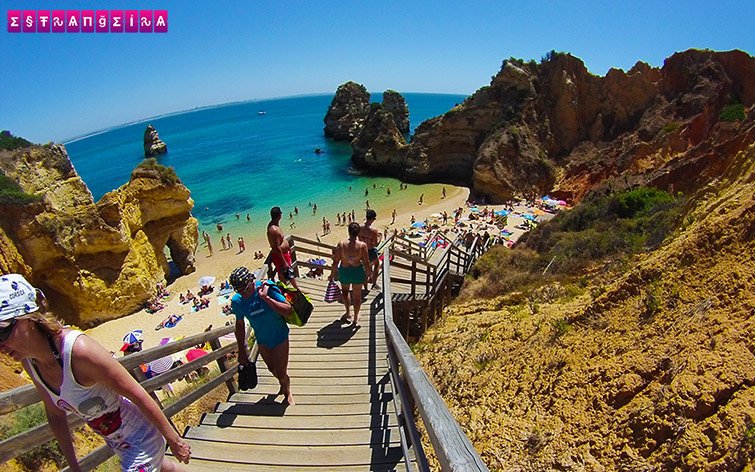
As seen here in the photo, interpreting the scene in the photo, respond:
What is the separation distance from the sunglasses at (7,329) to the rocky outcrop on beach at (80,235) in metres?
17.6

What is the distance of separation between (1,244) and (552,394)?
789 inches

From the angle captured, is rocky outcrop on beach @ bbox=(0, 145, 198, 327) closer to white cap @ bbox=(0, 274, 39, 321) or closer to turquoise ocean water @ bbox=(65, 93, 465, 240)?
turquoise ocean water @ bbox=(65, 93, 465, 240)

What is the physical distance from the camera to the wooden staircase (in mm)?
3295

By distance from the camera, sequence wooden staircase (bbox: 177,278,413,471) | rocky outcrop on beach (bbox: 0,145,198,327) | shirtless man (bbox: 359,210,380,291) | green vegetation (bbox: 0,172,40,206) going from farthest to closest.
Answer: rocky outcrop on beach (bbox: 0,145,198,327), green vegetation (bbox: 0,172,40,206), shirtless man (bbox: 359,210,380,291), wooden staircase (bbox: 177,278,413,471)

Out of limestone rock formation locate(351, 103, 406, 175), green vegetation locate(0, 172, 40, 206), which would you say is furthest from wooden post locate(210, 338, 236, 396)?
limestone rock formation locate(351, 103, 406, 175)

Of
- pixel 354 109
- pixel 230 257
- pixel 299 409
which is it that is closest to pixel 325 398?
pixel 299 409

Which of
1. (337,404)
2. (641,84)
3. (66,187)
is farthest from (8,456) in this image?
(641,84)

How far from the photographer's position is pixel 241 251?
25.7 m

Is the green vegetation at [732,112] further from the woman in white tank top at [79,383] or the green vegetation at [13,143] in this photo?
the green vegetation at [13,143]

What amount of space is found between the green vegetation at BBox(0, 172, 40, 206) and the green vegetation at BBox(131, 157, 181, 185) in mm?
4862

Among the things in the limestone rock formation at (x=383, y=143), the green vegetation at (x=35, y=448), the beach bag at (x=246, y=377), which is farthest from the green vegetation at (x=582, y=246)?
the limestone rock formation at (x=383, y=143)

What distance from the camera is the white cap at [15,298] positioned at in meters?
1.64

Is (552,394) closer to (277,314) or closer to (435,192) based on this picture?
(277,314)

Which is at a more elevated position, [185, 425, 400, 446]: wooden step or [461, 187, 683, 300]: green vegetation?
[461, 187, 683, 300]: green vegetation
